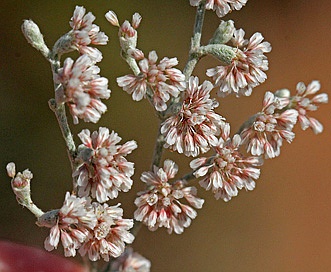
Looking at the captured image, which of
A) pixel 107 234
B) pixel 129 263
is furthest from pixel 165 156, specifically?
pixel 107 234

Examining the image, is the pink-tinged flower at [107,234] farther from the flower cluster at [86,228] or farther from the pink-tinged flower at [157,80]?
the pink-tinged flower at [157,80]

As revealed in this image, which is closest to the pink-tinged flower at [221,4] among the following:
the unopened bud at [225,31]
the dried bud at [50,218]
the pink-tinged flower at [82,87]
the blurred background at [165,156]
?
the unopened bud at [225,31]

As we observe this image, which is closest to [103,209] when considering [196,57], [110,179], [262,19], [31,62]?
[110,179]

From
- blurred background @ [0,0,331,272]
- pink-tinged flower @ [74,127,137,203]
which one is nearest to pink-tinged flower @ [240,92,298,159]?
pink-tinged flower @ [74,127,137,203]

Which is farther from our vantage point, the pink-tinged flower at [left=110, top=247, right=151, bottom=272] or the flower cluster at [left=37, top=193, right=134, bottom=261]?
the pink-tinged flower at [left=110, top=247, right=151, bottom=272]

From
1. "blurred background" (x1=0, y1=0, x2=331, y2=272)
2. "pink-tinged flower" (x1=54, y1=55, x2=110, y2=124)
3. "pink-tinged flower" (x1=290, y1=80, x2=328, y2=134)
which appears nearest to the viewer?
"pink-tinged flower" (x1=54, y1=55, x2=110, y2=124)

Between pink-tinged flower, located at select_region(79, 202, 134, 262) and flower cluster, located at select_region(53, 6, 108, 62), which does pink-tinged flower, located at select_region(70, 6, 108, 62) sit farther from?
pink-tinged flower, located at select_region(79, 202, 134, 262)

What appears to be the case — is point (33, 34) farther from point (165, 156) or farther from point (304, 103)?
point (165, 156)
